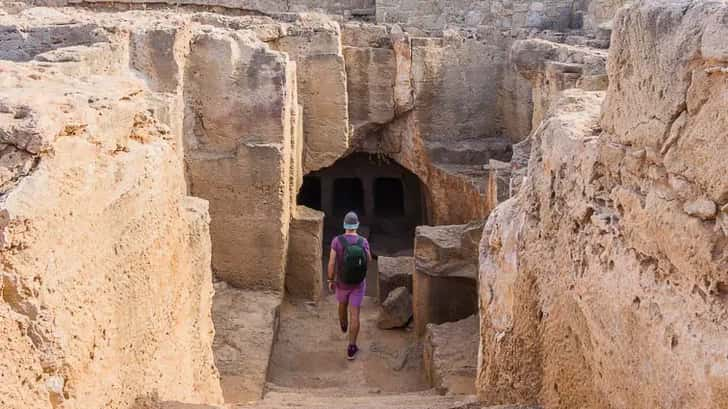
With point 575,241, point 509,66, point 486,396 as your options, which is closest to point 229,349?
point 486,396

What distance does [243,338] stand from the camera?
21.4ft

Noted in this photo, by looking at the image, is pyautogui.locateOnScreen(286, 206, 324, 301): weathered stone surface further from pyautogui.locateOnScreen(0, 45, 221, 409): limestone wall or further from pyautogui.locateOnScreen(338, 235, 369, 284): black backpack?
pyautogui.locateOnScreen(0, 45, 221, 409): limestone wall

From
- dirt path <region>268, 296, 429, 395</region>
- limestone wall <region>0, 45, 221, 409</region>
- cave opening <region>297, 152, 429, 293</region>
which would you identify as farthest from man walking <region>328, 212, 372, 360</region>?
cave opening <region>297, 152, 429, 293</region>

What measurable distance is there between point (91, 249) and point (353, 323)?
424 centimetres

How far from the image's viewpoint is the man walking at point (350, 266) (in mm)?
6316

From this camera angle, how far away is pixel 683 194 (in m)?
2.21

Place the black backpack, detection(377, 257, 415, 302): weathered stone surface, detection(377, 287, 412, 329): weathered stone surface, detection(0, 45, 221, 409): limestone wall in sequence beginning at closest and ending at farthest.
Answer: detection(0, 45, 221, 409): limestone wall < the black backpack < detection(377, 287, 412, 329): weathered stone surface < detection(377, 257, 415, 302): weathered stone surface

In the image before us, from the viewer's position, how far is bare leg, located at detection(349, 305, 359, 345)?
265 inches

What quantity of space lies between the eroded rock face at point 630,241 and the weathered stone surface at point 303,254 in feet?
14.0

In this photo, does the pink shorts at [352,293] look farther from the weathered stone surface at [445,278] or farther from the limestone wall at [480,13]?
the limestone wall at [480,13]

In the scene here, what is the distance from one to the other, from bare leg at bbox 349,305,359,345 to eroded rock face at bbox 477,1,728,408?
120 inches

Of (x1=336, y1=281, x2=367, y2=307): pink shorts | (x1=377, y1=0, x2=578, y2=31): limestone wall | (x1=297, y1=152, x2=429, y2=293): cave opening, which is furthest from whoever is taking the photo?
(x1=297, y1=152, x2=429, y2=293): cave opening

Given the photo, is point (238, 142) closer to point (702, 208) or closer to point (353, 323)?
point (353, 323)

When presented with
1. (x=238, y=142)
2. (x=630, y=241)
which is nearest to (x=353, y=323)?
(x=238, y=142)
